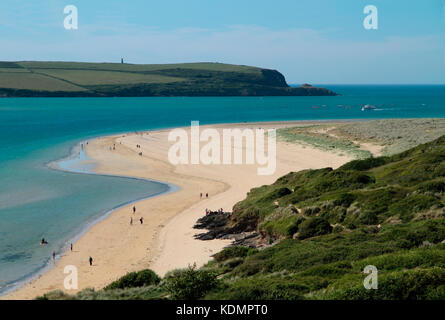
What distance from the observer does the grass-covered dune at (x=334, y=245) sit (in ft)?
42.1

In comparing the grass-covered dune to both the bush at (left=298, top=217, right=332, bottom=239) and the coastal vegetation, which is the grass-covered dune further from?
the coastal vegetation

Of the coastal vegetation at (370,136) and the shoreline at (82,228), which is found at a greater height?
the coastal vegetation at (370,136)

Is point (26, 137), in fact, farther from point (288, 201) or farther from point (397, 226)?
point (397, 226)

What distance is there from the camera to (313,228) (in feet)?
A: 75.4

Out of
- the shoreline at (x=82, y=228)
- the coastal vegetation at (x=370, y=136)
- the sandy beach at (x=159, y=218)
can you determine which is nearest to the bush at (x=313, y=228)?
the sandy beach at (x=159, y=218)

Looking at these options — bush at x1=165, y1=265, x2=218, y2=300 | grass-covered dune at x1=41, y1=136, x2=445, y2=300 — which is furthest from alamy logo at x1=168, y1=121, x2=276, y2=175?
bush at x1=165, y1=265, x2=218, y2=300

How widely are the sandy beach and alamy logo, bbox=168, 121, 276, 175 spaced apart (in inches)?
60.9

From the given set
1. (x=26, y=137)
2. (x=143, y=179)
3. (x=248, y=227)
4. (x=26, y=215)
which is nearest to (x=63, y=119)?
(x=26, y=137)

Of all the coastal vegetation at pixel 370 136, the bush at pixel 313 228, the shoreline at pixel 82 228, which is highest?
the coastal vegetation at pixel 370 136

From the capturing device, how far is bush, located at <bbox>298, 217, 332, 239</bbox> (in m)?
22.8

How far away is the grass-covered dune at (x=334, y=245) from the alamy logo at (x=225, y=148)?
64.0 feet

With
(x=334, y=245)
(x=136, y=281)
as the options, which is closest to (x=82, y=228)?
(x=136, y=281)

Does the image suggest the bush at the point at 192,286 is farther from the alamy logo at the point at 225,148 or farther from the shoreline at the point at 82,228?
the alamy logo at the point at 225,148

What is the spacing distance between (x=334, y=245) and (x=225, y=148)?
158 ft
